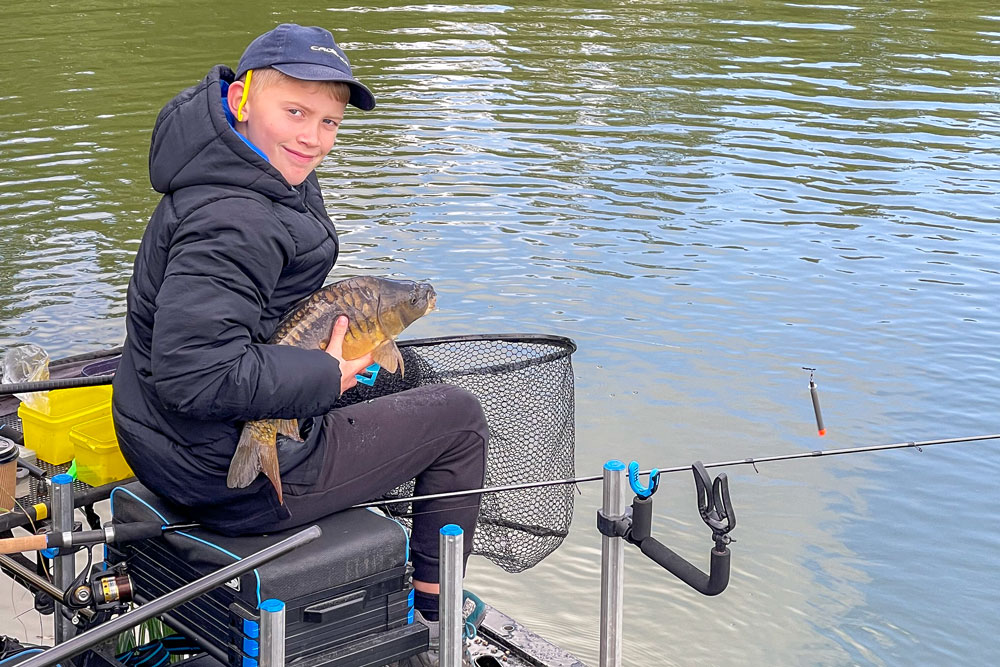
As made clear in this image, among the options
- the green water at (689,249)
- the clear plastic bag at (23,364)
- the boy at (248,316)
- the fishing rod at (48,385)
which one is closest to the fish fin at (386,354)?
the boy at (248,316)

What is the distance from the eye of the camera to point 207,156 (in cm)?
222

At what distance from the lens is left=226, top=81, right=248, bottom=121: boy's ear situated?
91.3 inches

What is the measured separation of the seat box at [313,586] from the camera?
7.34 ft

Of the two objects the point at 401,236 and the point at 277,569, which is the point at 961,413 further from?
the point at 277,569

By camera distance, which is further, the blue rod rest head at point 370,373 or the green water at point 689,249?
the green water at point 689,249

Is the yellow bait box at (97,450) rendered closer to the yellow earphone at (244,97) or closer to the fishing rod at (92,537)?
the fishing rod at (92,537)

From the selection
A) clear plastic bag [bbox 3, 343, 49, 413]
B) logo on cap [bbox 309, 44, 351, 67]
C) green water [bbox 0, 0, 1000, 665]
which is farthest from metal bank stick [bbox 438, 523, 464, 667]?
green water [bbox 0, 0, 1000, 665]

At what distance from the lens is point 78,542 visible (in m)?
2.23

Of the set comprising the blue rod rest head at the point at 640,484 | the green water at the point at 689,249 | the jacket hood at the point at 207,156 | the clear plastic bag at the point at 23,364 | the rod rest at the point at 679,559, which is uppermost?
the jacket hood at the point at 207,156

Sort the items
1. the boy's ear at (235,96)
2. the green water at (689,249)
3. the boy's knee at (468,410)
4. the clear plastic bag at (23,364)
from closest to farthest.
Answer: the boy's ear at (235,96) < the boy's knee at (468,410) < the clear plastic bag at (23,364) < the green water at (689,249)

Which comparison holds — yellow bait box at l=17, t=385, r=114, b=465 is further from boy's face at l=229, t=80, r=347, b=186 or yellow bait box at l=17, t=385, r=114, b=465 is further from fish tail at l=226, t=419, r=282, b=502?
boy's face at l=229, t=80, r=347, b=186

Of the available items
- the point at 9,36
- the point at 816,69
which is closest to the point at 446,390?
the point at 816,69

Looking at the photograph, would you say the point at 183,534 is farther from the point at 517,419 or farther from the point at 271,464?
the point at 517,419

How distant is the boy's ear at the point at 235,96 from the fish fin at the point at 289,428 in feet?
1.87
